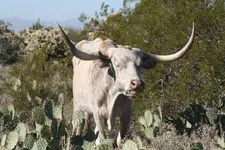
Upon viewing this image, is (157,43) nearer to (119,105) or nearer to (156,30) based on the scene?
(156,30)

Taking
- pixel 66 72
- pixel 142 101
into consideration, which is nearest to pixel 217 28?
pixel 142 101

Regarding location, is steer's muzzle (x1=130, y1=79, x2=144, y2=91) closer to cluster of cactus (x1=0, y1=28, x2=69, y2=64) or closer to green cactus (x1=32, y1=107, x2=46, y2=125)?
green cactus (x1=32, y1=107, x2=46, y2=125)

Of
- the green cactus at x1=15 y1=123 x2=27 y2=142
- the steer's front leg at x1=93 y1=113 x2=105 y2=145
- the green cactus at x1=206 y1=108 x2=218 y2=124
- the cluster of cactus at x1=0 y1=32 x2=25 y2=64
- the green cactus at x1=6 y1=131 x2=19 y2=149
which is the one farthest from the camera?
the cluster of cactus at x1=0 y1=32 x2=25 y2=64

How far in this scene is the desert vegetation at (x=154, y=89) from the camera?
5356 millimetres

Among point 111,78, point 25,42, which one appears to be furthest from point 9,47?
point 111,78

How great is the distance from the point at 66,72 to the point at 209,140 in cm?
540

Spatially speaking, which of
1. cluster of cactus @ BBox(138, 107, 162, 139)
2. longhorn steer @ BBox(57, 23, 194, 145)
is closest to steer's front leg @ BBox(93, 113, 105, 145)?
longhorn steer @ BBox(57, 23, 194, 145)

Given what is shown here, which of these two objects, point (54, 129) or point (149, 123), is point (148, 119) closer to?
point (149, 123)

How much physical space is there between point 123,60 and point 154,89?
3.10 m

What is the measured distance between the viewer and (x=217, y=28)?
9.00m

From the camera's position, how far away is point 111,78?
6859mm

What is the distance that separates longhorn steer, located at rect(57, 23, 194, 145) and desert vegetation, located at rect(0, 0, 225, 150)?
1.08ft

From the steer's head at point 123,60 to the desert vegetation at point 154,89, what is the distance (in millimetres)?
532

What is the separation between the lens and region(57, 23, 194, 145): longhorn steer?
6371 mm
